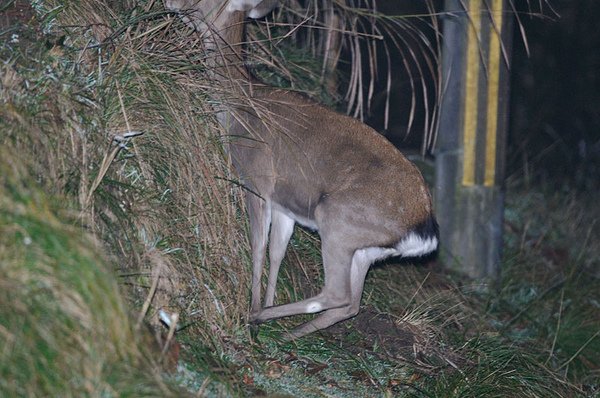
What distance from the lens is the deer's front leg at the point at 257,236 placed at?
5375 millimetres

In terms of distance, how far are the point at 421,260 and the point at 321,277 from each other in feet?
4.03

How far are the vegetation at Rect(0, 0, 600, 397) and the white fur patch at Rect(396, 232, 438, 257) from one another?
54 cm

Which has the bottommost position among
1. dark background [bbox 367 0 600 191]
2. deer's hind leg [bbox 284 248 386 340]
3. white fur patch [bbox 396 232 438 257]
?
dark background [bbox 367 0 600 191]

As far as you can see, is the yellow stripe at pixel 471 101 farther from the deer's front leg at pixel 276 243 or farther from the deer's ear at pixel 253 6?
the deer's front leg at pixel 276 243

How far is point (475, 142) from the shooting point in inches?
303

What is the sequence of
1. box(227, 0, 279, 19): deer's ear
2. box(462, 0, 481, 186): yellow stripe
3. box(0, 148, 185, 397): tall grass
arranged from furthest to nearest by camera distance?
box(462, 0, 481, 186): yellow stripe → box(227, 0, 279, 19): deer's ear → box(0, 148, 185, 397): tall grass

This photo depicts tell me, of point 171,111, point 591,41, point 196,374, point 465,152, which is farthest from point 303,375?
point 591,41

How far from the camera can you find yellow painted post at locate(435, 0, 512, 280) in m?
7.64

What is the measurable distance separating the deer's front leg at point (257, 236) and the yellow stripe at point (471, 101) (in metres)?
2.69

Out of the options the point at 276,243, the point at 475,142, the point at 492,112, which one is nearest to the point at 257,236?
the point at 276,243

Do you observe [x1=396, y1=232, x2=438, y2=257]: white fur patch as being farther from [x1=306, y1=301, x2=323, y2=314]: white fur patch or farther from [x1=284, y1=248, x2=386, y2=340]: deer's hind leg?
[x1=306, y1=301, x2=323, y2=314]: white fur patch

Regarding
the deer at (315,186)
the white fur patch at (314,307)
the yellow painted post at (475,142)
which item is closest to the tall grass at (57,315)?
the deer at (315,186)

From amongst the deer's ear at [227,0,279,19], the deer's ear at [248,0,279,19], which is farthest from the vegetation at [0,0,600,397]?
the deer's ear at [248,0,279,19]

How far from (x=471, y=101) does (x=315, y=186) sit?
2653mm
